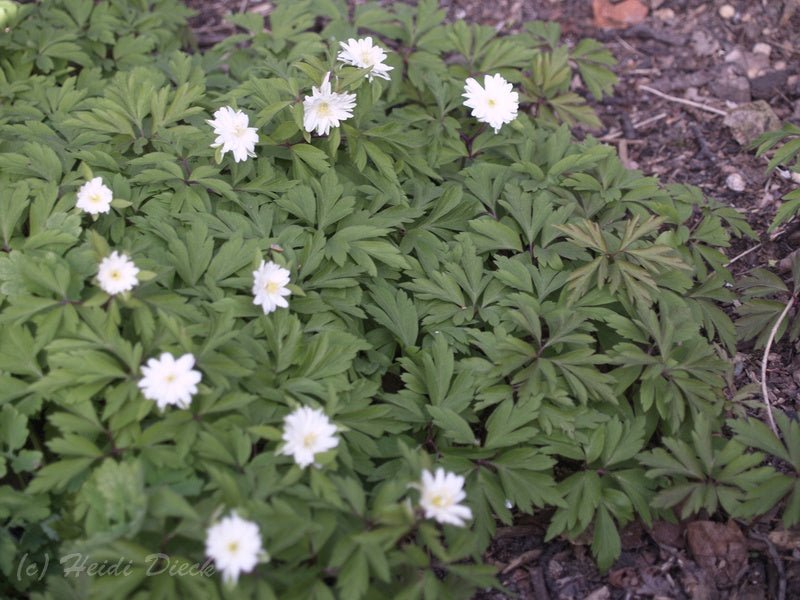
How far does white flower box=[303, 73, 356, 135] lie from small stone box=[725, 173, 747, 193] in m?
2.40

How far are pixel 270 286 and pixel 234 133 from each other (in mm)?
763

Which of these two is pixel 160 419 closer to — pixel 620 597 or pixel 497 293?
pixel 497 293

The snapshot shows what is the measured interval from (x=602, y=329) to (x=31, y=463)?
242 cm

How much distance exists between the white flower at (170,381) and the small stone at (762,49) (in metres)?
4.33

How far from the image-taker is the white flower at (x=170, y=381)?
8.60 ft

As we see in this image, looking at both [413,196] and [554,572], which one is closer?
[554,572]

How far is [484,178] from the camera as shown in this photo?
3.79 metres

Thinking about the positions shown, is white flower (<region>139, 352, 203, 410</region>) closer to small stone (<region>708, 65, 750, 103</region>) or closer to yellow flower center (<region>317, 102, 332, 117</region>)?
yellow flower center (<region>317, 102, 332, 117</region>)

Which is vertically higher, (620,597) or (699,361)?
(699,361)

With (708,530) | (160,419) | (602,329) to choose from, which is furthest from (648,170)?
(160,419)

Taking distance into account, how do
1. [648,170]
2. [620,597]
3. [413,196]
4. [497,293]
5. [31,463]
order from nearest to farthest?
[31,463] < [620,597] < [497,293] < [413,196] < [648,170]

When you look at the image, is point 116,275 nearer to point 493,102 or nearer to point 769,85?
point 493,102

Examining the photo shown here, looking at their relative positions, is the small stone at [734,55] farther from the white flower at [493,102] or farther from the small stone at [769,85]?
the white flower at [493,102]

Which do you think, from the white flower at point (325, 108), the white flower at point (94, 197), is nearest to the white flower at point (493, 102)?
the white flower at point (325, 108)
